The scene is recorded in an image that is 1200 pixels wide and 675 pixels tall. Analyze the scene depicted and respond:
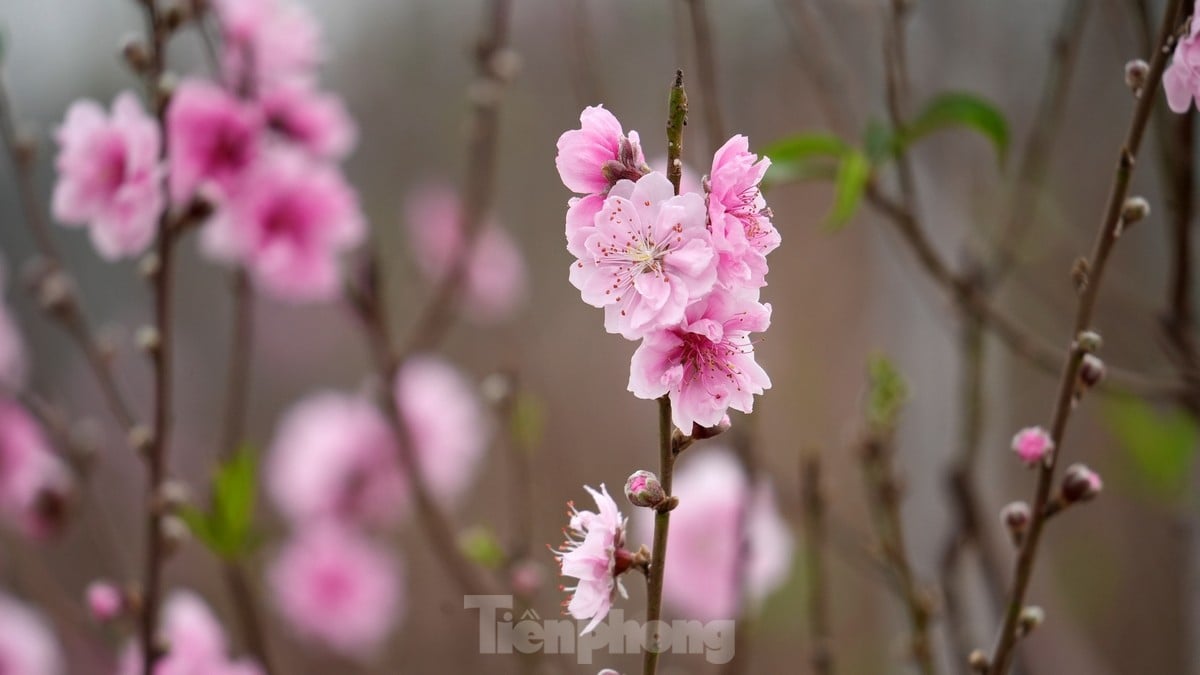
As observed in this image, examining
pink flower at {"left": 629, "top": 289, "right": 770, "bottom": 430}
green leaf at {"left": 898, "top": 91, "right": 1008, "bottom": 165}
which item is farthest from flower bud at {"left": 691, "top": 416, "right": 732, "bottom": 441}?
green leaf at {"left": 898, "top": 91, "right": 1008, "bottom": 165}

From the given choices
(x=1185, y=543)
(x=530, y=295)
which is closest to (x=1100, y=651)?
(x=1185, y=543)

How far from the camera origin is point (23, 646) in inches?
36.5

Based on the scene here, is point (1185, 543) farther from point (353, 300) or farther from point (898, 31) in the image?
point (353, 300)

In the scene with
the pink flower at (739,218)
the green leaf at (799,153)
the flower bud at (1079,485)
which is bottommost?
the flower bud at (1079,485)

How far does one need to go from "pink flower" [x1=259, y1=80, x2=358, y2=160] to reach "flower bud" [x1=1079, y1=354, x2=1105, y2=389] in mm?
515

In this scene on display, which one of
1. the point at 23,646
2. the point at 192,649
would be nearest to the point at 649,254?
the point at 192,649

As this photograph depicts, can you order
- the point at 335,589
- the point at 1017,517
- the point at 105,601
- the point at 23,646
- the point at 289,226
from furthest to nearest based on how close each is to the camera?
1. the point at 335,589
2. the point at 23,646
3. the point at 289,226
4. the point at 105,601
5. the point at 1017,517

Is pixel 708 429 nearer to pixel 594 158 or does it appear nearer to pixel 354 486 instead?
pixel 594 158

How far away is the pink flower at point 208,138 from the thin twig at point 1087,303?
0.51 meters

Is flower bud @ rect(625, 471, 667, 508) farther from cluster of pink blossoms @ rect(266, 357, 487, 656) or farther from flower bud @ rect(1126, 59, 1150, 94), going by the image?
cluster of pink blossoms @ rect(266, 357, 487, 656)

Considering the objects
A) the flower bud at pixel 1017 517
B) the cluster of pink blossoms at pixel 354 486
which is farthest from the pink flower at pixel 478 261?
the flower bud at pixel 1017 517

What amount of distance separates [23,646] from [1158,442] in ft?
3.61

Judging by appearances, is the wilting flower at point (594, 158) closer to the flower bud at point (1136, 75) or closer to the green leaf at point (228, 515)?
the flower bud at point (1136, 75)

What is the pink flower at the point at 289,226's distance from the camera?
2.14 feet
